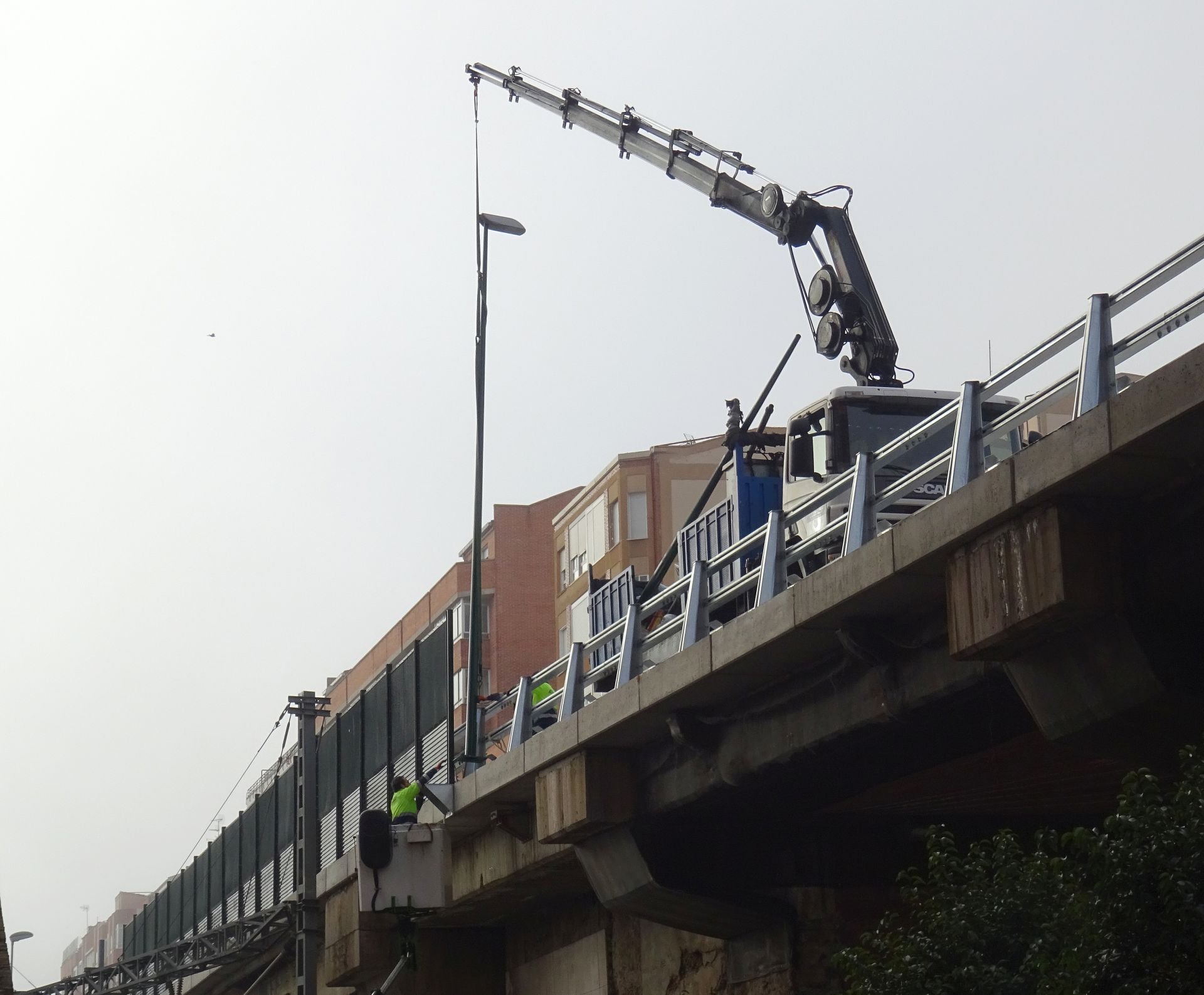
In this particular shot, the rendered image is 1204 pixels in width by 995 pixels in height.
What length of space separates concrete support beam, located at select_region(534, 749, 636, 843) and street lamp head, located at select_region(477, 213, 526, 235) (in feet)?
41.7

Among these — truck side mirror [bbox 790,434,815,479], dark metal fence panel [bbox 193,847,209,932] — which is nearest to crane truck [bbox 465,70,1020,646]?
truck side mirror [bbox 790,434,815,479]

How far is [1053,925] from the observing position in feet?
31.7

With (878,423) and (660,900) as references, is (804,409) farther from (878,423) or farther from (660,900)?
(660,900)

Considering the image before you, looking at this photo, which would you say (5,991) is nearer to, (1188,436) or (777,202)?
(1188,436)

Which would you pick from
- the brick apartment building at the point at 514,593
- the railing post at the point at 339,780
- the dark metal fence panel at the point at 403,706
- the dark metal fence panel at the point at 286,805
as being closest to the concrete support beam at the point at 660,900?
the dark metal fence panel at the point at 403,706

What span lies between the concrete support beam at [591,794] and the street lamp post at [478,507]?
3.61 meters

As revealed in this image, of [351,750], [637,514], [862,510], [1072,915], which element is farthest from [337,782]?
[637,514]

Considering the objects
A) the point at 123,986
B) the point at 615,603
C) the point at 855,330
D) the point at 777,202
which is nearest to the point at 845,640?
the point at 615,603

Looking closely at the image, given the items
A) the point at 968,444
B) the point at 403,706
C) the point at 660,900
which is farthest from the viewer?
the point at 403,706

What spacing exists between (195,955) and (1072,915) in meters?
26.2

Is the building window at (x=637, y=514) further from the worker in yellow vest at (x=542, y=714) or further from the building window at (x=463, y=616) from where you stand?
the worker in yellow vest at (x=542, y=714)

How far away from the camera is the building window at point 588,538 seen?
227 feet

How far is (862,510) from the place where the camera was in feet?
42.8

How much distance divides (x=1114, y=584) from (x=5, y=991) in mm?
9552
